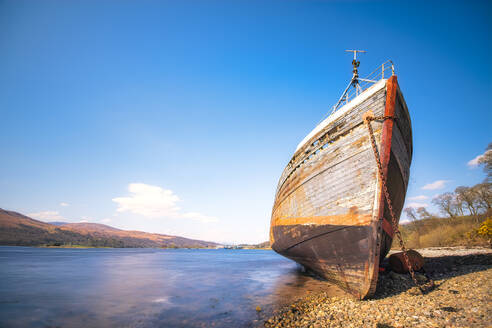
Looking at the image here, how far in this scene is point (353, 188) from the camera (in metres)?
6.12

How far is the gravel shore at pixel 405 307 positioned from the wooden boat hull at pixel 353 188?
2.23ft

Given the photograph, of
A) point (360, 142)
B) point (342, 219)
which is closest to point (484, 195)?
point (360, 142)

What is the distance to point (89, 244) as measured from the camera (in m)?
98.4

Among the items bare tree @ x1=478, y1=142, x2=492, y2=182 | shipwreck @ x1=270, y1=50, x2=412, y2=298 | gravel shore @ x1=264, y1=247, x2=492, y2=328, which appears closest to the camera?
gravel shore @ x1=264, y1=247, x2=492, y2=328

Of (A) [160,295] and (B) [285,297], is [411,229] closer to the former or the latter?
(B) [285,297]

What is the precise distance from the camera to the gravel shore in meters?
4.26

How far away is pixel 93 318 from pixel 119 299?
2407 millimetres


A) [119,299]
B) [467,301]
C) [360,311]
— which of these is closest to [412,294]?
[467,301]

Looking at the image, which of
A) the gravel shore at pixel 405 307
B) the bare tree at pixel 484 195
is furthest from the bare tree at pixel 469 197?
the gravel shore at pixel 405 307

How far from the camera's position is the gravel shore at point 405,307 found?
14.0ft

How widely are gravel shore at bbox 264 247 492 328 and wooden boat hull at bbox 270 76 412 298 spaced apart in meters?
0.68

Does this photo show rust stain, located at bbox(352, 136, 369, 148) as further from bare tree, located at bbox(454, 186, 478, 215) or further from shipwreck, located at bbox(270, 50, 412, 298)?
bare tree, located at bbox(454, 186, 478, 215)

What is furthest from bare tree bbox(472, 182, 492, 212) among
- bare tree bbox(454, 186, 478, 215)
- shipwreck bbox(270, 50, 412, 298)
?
shipwreck bbox(270, 50, 412, 298)

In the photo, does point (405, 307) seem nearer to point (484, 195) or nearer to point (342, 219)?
point (342, 219)
